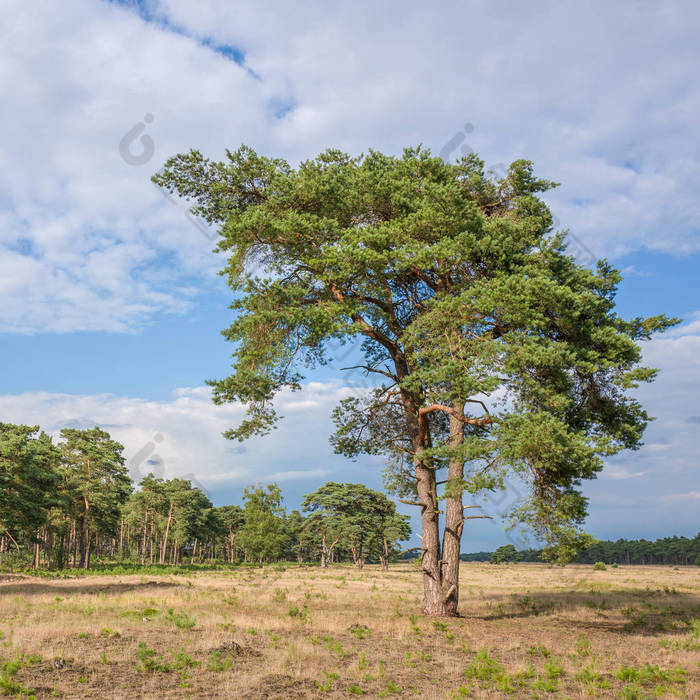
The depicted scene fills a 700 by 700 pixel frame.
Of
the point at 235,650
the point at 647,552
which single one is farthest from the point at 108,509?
the point at 647,552

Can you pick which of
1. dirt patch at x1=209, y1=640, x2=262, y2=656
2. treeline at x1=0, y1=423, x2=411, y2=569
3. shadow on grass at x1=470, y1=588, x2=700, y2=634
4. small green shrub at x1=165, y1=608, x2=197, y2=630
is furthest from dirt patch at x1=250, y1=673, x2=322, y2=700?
treeline at x1=0, y1=423, x2=411, y2=569

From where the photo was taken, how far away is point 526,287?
14.6 metres

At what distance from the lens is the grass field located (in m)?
9.43

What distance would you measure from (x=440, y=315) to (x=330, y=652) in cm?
868

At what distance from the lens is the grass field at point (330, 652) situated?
9.43m

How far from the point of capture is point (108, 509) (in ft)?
158

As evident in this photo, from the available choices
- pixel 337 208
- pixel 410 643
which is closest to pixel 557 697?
pixel 410 643

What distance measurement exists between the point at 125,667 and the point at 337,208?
13508 millimetres

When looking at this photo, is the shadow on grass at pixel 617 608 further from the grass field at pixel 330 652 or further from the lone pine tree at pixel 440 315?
the lone pine tree at pixel 440 315

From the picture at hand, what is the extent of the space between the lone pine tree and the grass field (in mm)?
2875

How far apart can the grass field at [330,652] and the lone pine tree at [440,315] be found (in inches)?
113

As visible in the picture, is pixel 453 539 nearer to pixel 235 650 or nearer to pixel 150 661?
pixel 235 650

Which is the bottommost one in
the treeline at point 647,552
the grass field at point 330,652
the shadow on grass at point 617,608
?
the treeline at point 647,552

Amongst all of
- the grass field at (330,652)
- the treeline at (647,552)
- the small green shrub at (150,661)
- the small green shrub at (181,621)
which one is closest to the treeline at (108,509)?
the grass field at (330,652)
